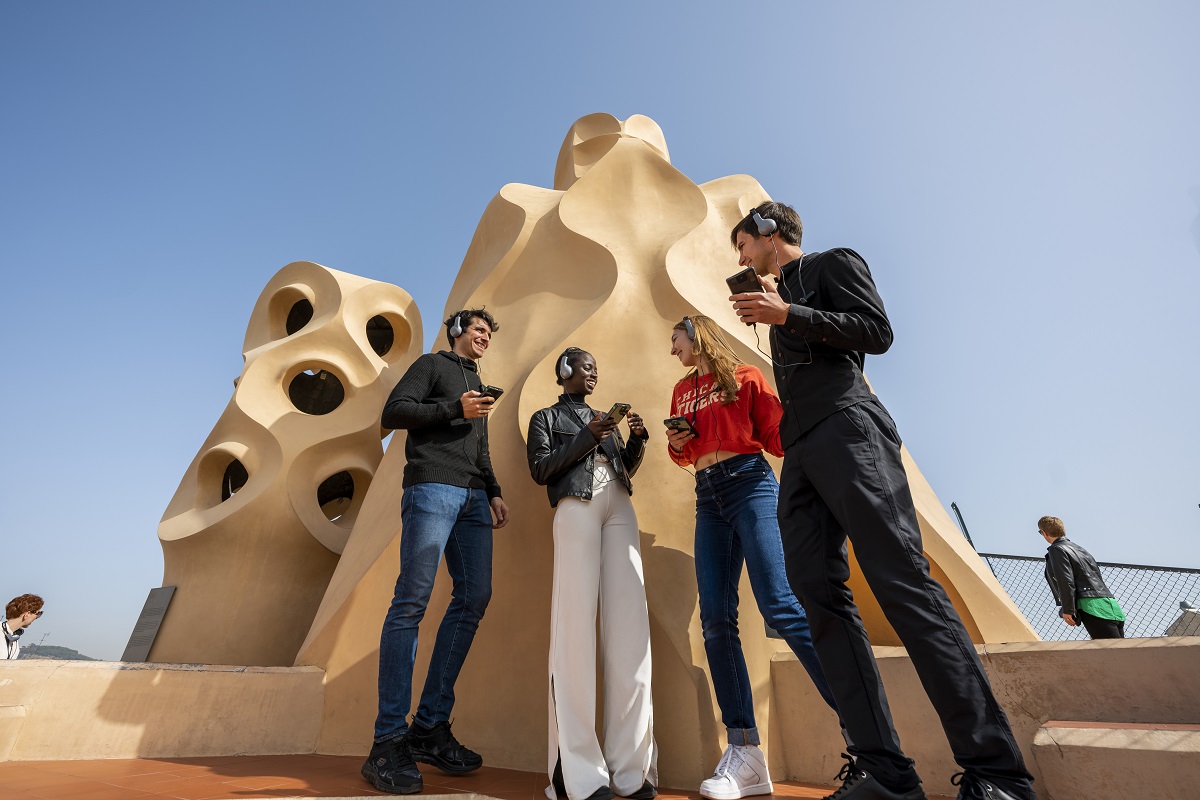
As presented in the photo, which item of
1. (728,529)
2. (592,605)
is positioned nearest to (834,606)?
(728,529)

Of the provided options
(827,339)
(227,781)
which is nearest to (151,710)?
(227,781)

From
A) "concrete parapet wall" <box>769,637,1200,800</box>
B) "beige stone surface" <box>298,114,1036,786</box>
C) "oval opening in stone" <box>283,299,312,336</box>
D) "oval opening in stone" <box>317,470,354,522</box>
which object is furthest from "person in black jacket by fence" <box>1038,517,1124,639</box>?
"oval opening in stone" <box>283,299,312,336</box>

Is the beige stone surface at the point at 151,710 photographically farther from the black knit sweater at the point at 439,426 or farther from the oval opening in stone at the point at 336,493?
the oval opening in stone at the point at 336,493

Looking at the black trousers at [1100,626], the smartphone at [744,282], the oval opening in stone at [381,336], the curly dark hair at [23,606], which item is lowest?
the curly dark hair at [23,606]

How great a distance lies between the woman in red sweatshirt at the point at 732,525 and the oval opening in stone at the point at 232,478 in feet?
21.6

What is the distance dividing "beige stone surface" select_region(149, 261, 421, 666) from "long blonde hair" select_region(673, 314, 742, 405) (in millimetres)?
5499

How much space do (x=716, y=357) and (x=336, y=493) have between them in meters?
6.72

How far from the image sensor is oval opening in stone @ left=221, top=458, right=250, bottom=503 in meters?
7.78

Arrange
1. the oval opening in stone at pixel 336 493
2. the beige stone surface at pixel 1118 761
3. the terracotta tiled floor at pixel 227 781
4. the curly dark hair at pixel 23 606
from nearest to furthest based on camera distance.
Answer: the beige stone surface at pixel 1118 761, the terracotta tiled floor at pixel 227 781, the curly dark hair at pixel 23 606, the oval opening in stone at pixel 336 493

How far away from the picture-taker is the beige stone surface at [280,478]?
6.67 metres

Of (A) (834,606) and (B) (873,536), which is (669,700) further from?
(B) (873,536)

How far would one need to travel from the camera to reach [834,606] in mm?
1864

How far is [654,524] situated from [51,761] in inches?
122

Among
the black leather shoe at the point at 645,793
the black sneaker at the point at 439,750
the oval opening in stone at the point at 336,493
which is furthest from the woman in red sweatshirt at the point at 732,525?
the oval opening in stone at the point at 336,493
